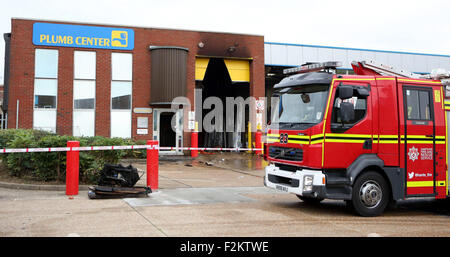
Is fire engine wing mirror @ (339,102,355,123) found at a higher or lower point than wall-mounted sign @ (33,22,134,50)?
lower

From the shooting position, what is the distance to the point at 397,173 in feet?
26.0

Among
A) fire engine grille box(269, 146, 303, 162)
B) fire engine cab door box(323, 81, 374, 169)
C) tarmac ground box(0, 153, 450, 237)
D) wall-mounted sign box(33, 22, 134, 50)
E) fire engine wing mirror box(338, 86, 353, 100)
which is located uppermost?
wall-mounted sign box(33, 22, 134, 50)

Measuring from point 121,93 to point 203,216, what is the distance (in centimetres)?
1589

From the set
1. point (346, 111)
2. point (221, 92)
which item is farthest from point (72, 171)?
point (221, 92)

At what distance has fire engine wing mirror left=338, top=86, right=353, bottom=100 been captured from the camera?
7379 mm

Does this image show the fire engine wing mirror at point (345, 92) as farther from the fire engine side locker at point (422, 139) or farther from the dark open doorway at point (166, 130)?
the dark open doorway at point (166, 130)

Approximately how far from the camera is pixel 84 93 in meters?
21.4

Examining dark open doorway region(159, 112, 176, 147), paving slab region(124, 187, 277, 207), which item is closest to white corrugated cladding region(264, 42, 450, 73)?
dark open doorway region(159, 112, 176, 147)

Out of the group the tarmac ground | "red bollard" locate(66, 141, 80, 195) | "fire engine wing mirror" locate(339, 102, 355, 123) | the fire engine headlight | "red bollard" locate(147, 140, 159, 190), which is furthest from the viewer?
"red bollard" locate(147, 140, 159, 190)

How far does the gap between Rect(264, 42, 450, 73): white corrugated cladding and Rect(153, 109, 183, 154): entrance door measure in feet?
23.8

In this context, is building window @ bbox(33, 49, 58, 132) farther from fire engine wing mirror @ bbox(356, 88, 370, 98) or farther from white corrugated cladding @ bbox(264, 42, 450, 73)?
fire engine wing mirror @ bbox(356, 88, 370, 98)
